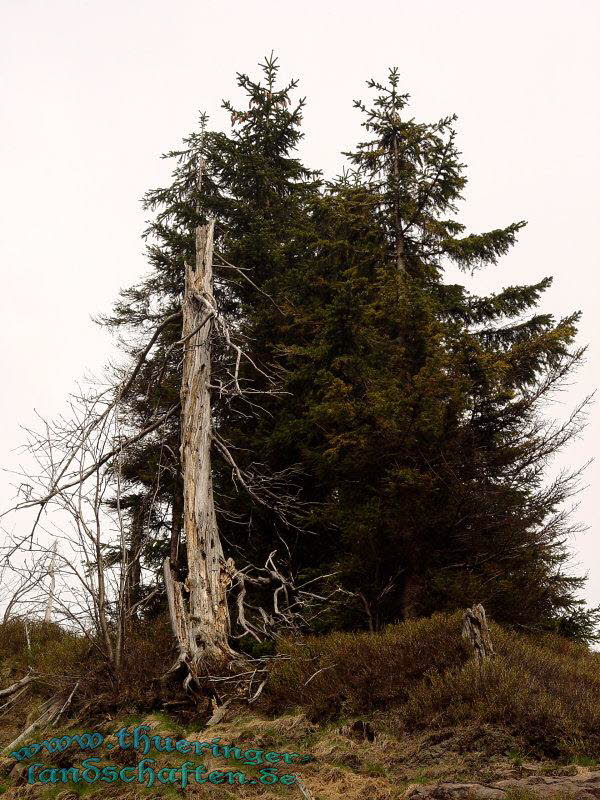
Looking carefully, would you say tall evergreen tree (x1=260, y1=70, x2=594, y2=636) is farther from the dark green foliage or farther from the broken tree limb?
the broken tree limb

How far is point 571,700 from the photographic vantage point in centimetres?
622

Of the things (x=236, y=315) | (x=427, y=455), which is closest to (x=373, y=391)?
(x=427, y=455)

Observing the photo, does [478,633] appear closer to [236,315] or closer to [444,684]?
[444,684]

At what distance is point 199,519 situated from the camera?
372 inches

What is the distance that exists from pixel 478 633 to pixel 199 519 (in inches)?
168

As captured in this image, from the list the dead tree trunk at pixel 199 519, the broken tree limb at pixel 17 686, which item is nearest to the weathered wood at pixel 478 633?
the dead tree trunk at pixel 199 519

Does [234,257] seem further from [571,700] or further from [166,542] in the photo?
[571,700]

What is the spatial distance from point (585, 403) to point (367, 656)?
4.74 m

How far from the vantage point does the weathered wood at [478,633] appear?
22.2 ft

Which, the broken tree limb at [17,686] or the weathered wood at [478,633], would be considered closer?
the weathered wood at [478,633]

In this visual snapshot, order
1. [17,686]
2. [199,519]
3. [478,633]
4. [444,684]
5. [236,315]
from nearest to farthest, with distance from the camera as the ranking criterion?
[444,684] < [478,633] < [17,686] < [199,519] < [236,315]

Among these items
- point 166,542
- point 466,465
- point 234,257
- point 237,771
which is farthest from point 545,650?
point 234,257

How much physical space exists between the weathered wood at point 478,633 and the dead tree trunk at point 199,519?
3.13 meters

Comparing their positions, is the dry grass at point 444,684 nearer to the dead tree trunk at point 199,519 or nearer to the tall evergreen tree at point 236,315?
the dead tree trunk at point 199,519
